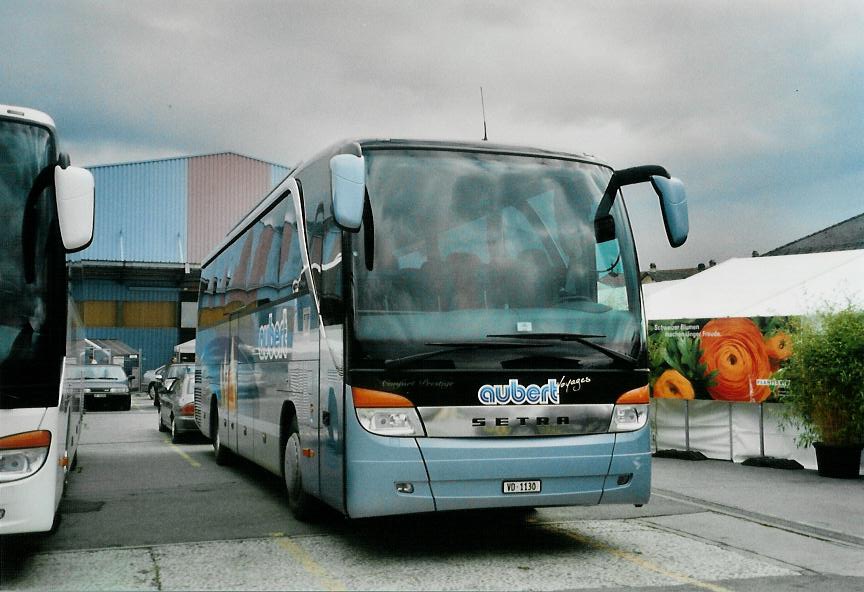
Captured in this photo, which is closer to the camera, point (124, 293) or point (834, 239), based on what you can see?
point (834, 239)

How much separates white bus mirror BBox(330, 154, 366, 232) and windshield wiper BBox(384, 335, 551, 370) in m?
1.00

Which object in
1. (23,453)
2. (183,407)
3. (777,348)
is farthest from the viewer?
(183,407)

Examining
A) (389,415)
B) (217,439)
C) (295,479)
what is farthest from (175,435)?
(389,415)

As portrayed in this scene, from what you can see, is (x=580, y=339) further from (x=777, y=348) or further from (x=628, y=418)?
(x=777, y=348)

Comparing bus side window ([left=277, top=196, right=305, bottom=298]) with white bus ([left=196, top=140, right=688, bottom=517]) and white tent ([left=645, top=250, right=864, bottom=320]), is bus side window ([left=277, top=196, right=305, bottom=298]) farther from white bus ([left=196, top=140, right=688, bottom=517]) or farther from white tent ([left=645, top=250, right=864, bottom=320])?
white tent ([left=645, top=250, right=864, bottom=320])

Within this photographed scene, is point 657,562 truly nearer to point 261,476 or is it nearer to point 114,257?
point 261,476

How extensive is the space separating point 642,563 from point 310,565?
2524mm

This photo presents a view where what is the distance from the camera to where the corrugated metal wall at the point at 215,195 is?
2018 inches

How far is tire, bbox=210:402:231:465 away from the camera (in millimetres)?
14516

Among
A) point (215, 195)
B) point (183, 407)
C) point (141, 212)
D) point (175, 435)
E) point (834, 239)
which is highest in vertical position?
point (215, 195)

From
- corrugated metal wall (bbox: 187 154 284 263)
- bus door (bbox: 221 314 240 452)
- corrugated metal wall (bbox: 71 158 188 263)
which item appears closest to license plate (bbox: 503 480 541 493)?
bus door (bbox: 221 314 240 452)

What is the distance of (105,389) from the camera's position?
34.3 m

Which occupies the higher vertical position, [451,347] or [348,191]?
[348,191]

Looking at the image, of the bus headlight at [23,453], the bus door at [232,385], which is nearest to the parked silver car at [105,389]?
the bus door at [232,385]
